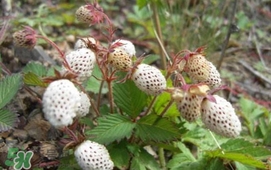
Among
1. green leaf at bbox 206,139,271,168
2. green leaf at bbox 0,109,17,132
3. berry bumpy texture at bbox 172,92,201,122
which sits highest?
berry bumpy texture at bbox 172,92,201,122

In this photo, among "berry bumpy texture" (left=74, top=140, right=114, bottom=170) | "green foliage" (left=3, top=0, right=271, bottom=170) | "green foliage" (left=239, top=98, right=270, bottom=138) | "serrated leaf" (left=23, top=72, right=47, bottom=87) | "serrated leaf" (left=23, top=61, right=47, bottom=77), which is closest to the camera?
"berry bumpy texture" (left=74, top=140, right=114, bottom=170)

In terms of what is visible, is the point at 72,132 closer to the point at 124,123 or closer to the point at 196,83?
the point at 124,123

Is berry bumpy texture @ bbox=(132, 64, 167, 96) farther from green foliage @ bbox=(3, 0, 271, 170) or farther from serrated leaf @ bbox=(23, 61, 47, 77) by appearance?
serrated leaf @ bbox=(23, 61, 47, 77)

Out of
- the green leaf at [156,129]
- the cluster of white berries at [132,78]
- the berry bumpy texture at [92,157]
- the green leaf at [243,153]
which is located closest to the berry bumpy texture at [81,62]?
the cluster of white berries at [132,78]

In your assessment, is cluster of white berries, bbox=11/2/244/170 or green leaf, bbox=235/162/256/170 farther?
green leaf, bbox=235/162/256/170

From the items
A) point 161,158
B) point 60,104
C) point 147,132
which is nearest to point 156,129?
point 147,132

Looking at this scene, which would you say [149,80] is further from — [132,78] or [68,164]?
[68,164]

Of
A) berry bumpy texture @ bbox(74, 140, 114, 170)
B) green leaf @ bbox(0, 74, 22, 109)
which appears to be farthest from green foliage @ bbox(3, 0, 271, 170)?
berry bumpy texture @ bbox(74, 140, 114, 170)
